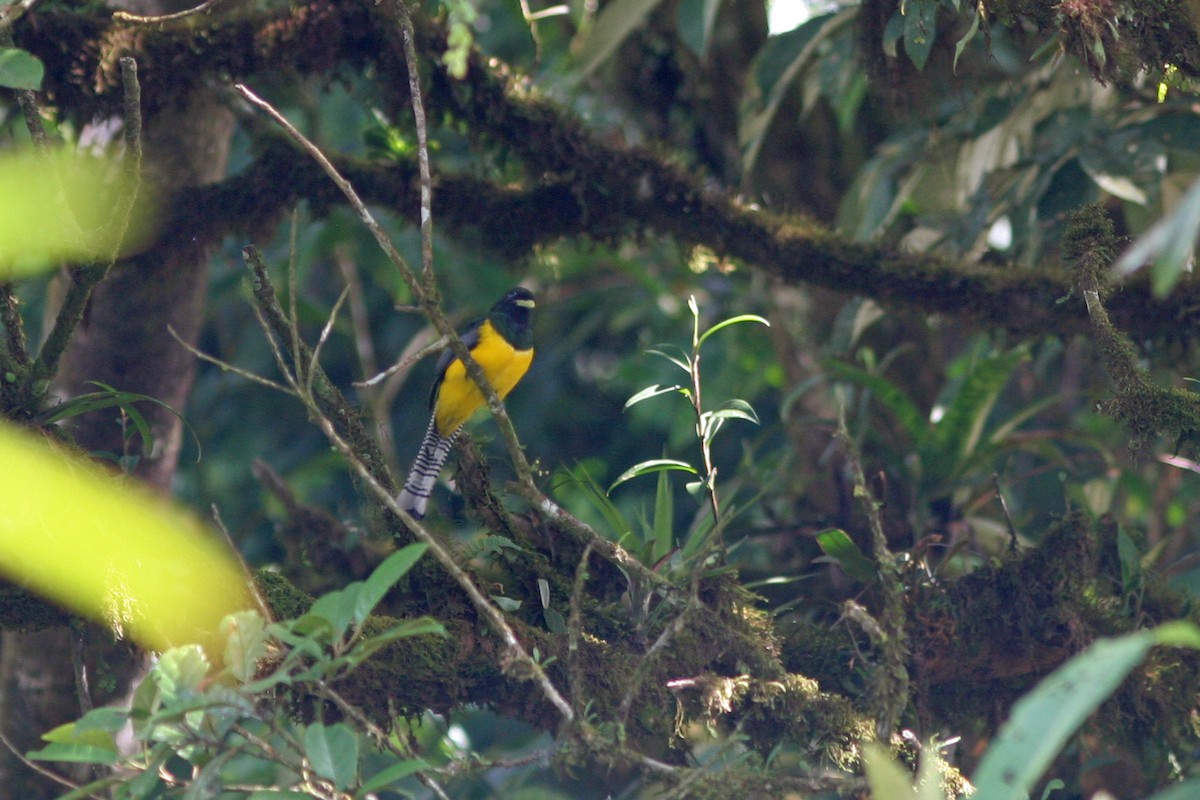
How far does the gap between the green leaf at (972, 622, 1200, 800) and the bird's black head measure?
2.98 metres

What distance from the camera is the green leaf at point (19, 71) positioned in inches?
79.1

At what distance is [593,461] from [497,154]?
201cm

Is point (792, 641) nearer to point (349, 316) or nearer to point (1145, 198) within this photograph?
point (1145, 198)

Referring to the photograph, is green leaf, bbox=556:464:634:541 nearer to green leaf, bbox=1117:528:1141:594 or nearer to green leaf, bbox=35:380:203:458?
green leaf, bbox=35:380:203:458

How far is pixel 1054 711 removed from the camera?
3.74 ft

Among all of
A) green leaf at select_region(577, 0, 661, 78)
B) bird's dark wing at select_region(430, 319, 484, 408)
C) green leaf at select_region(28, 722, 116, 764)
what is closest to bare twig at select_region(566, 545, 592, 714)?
green leaf at select_region(28, 722, 116, 764)

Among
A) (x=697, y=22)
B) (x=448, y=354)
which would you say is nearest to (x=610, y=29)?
(x=697, y=22)

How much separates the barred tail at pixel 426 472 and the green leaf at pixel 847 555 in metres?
1.26

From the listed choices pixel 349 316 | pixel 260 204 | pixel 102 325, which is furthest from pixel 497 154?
pixel 349 316

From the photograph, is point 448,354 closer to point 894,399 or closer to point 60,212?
point 894,399

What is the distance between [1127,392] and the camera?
229cm

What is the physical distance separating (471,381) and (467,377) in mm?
40

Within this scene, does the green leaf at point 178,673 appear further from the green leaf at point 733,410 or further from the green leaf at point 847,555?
the green leaf at point 847,555

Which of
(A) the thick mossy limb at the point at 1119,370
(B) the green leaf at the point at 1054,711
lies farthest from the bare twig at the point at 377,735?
(A) the thick mossy limb at the point at 1119,370
